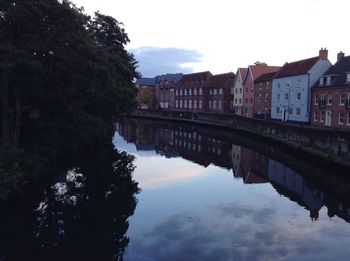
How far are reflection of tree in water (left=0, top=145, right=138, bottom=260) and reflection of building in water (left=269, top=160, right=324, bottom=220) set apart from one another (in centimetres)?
1008

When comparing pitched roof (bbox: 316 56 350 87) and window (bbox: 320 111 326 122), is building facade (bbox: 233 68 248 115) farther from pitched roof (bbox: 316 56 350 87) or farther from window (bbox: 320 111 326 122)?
window (bbox: 320 111 326 122)

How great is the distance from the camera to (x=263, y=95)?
7931 centimetres

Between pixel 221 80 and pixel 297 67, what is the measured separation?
34208mm

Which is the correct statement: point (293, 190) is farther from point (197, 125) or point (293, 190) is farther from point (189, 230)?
point (197, 125)

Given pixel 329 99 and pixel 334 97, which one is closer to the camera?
pixel 334 97

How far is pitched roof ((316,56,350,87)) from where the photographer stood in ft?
177

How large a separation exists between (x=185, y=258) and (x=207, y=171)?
64.1ft

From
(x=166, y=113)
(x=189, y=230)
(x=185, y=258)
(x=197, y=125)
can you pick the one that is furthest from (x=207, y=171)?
(x=166, y=113)

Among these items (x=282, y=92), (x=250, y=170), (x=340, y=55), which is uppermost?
(x=340, y=55)

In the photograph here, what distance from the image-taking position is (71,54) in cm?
2148

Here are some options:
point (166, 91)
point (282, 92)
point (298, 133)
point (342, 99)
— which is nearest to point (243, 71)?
point (282, 92)

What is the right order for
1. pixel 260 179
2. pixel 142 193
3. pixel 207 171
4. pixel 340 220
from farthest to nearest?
pixel 207 171 → pixel 260 179 → pixel 142 193 → pixel 340 220

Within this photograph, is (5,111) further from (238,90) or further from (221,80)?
(221,80)

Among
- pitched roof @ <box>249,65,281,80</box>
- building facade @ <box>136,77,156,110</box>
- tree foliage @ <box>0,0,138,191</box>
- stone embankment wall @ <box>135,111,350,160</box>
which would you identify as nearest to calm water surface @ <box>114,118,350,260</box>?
stone embankment wall @ <box>135,111,350,160</box>
